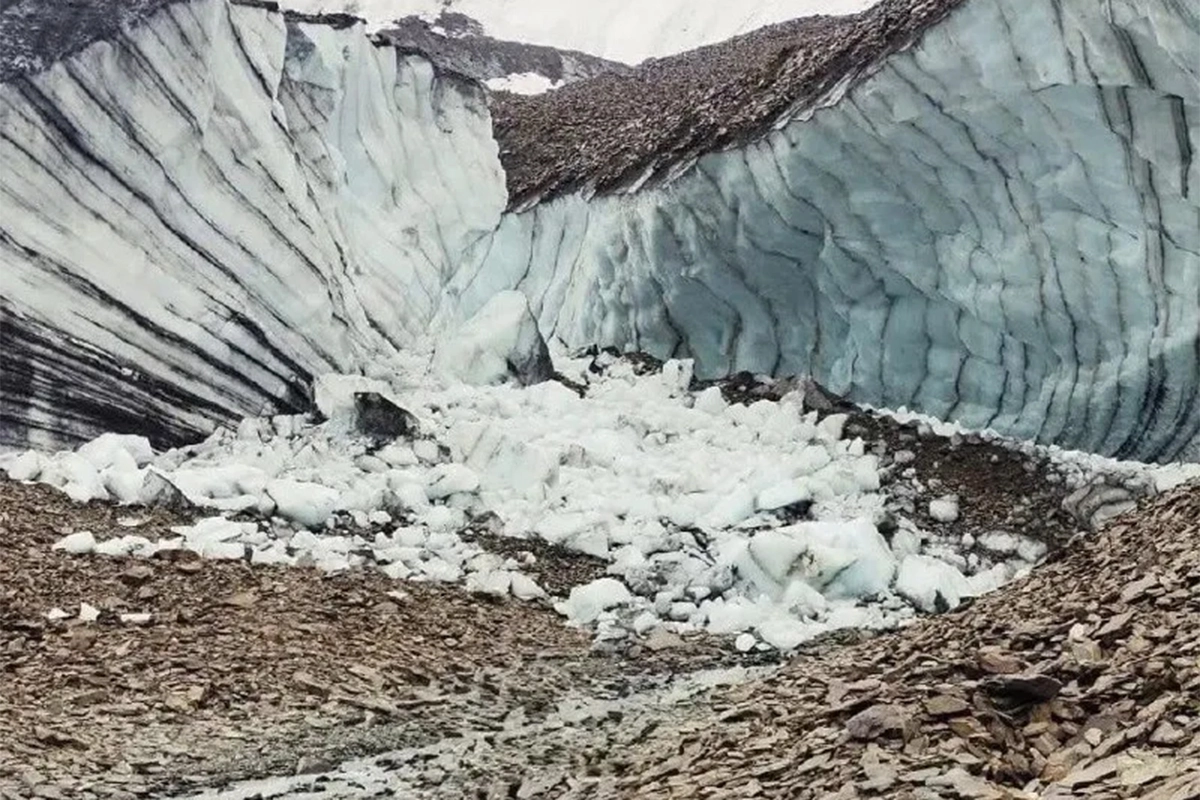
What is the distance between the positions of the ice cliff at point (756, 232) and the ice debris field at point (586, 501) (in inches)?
29.4

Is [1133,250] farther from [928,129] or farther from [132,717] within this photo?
[132,717]

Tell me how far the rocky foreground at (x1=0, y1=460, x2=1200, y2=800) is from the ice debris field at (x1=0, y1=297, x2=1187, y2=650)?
1.31 ft

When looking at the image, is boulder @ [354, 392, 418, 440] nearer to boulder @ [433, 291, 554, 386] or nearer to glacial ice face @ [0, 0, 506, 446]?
glacial ice face @ [0, 0, 506, 446]

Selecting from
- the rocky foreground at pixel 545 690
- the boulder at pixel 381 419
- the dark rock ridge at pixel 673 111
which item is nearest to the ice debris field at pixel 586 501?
the boulder at pixel 381 419

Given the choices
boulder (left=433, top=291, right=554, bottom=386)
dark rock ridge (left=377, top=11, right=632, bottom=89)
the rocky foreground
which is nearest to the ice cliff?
boulder (left=433, top=291, right=554, bottom=386)

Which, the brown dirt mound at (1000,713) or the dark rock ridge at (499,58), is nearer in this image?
the brown dirt mound at (1000,713)

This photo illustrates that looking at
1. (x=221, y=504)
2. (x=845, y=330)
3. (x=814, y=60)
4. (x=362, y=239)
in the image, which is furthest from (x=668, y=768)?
(x=362, y=239)

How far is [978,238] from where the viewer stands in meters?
10.8

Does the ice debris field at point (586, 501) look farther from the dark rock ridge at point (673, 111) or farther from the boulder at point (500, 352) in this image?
the dark rock ridge at point (673, 111)

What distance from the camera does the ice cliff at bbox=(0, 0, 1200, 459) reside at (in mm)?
9555

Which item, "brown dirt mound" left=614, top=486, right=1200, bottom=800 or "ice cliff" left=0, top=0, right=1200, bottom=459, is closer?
"brown dirt mound" left=614, top=486, right=1200, bottom=800

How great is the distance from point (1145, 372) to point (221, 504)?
7359 millimetres

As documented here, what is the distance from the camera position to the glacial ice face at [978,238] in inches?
369

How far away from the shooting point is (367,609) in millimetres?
7629
